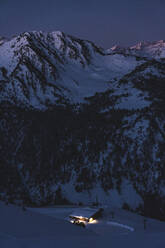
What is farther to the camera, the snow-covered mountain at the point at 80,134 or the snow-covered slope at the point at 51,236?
the snow-covered mountain at the point at 80,134

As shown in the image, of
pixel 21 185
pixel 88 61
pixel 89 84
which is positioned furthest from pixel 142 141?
pixel 88 61

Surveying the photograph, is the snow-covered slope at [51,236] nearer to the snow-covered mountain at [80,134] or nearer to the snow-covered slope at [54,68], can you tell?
the snow-covered mountain at [80,134]

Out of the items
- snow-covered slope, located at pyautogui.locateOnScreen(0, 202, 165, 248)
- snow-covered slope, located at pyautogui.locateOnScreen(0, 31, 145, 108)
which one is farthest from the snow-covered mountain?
snow-covered slope, located at pyautogui.locateOnScreen(0, 202, 165, 248)

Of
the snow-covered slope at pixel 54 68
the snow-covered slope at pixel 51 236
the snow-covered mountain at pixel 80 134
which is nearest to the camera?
the snow-covered slope at pixel 51 236

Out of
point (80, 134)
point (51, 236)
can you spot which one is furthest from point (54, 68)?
point (51, 236)

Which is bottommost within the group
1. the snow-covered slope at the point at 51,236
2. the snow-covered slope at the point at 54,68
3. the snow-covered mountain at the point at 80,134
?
the snow-covered slope at the point at 51,236

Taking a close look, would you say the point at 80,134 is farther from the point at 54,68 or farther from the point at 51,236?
the point at 51,236

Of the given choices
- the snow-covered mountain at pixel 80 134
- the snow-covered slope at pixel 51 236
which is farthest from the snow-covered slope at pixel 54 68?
the snow-covered slope at pixel 51 236

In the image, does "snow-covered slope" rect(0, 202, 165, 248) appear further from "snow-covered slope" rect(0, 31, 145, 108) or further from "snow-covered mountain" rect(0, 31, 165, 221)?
"snow-covered slope" rect(0, 31, 145, 108)

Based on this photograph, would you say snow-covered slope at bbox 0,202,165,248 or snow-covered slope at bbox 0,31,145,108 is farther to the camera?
snow-covered slope at bbox 0,31,145,108

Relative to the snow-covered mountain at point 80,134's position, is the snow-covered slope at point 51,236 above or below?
below
